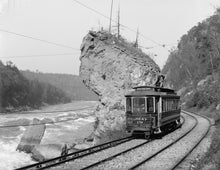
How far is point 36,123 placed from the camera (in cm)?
4656

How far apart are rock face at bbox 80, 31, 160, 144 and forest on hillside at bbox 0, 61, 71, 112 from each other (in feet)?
197

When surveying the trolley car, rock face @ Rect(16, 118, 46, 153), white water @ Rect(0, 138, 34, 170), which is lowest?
white water @ Rect(0, 138, 34, 170)

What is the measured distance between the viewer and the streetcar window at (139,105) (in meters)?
20.2

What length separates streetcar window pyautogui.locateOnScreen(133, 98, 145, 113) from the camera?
20.2m

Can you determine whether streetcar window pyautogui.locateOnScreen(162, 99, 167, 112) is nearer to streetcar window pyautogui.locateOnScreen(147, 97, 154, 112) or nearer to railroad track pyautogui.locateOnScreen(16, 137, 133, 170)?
streetcar window pyautogui.locateOnScreen(147, 97, 154, 112)

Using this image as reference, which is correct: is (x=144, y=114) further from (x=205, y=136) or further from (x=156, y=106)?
(x=205, y=136)

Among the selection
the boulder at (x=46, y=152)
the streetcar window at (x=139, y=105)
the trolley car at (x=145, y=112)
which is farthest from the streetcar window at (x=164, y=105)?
the boulder at (x=46, y=152)

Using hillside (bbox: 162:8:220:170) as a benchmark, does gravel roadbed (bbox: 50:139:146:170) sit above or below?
below

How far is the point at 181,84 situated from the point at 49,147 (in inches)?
2903

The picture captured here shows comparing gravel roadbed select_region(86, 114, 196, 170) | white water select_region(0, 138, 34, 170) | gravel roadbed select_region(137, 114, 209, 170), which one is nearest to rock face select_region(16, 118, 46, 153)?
white water select_region(0, 138, 34, 170)

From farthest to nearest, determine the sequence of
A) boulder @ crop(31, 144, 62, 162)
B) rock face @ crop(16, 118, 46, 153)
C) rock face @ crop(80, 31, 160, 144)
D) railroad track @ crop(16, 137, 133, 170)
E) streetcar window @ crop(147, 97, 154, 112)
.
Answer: rock face @ crop(16, 118, 46, 153), rock face @ crop(80, 31, 160, 144), boulder @ crop(31, 144, 62, 162), streetcar window @ crop(147, 97, 154, 112), railroad track @ crop(16, 137, 133, 170)

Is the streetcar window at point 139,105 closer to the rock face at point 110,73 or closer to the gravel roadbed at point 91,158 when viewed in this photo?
the gravel roadbed at point 91,158

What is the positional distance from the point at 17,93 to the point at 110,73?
81.7 metres

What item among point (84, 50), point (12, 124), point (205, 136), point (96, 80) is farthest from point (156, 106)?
point (12, 124)
